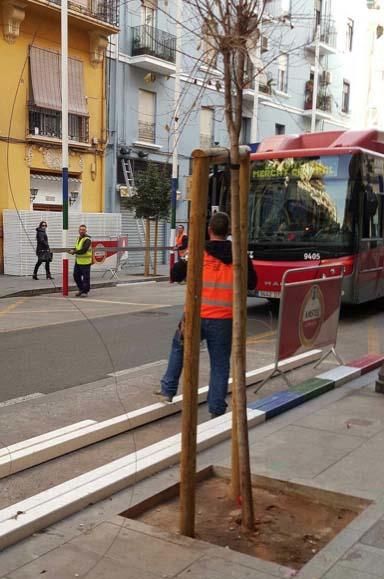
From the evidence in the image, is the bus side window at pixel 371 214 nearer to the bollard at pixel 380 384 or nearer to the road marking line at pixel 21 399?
the bollard at pixel 380 384

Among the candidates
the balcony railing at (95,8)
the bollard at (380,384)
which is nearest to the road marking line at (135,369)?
the bollard at (380,384)

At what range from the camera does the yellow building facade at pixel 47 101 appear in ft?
68.3

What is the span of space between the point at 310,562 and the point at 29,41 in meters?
21.5

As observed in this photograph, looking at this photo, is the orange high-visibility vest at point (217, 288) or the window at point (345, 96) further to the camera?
the window at point (345, 96)

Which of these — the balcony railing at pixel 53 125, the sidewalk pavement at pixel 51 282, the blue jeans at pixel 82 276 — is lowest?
the sidewalk pavement at pixel 51 282

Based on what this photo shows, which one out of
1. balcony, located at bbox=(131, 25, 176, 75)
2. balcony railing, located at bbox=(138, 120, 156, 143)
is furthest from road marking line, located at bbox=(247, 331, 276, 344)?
balcony, located at bbox=(131, 25, 176, 75)

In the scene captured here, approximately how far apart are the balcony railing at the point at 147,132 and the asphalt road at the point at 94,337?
12.2 meters

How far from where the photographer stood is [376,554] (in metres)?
3.12

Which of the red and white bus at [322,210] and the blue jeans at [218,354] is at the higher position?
the red and white bus at [322,210]

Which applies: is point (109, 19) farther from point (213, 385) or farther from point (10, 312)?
point (213, 385)

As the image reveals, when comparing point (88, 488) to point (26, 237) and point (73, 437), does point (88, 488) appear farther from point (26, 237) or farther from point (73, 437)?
point (26, 237)

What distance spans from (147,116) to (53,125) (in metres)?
4.94

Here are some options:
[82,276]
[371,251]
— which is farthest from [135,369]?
[82,276]

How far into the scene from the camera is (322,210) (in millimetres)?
11203
